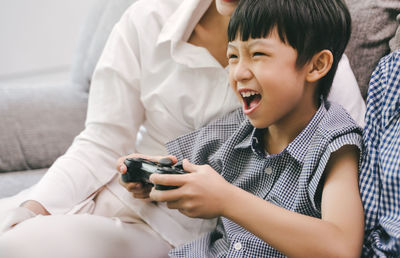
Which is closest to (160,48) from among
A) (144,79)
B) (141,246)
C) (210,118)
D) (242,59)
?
(144,79)

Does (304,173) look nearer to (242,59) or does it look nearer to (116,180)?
(242,59)

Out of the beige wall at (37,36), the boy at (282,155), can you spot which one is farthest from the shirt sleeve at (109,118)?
the beige wall at (37,36)

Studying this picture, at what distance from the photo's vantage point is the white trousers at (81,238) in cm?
83

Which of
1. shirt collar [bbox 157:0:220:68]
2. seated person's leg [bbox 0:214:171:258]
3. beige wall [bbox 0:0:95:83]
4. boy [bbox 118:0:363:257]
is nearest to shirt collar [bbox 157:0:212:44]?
shirt collar [bbox 157:0:220:68]

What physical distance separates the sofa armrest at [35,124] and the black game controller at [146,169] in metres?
0.57

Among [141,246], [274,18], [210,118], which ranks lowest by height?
[141,246]

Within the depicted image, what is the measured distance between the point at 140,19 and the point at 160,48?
83 millimetres

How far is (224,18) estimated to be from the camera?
3.59 ft

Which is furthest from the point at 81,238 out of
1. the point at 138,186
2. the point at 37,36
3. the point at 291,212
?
the point at 37,36

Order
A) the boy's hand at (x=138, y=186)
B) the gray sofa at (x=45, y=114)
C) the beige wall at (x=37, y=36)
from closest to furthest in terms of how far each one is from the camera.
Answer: the boy's hand at (x=138, y=186)
the gray sofa at (x=45, y=114)
the beige wall at (x=37, y=36)

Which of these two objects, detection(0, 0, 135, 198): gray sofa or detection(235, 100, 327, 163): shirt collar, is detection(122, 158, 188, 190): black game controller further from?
detection(0, 0, 135, 198): gray sofa

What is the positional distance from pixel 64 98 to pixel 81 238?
0.69 meters

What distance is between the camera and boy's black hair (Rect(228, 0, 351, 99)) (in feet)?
2.67

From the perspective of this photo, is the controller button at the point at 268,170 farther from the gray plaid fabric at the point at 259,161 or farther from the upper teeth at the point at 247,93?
the upper teeth at the point at 247,93
